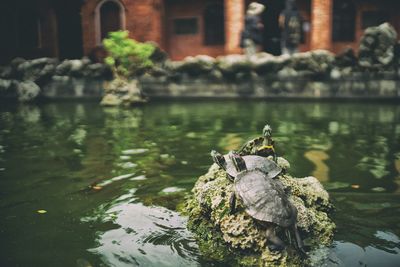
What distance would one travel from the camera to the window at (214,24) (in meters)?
23.4

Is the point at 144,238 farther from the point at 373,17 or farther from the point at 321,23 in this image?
the point at 373,17

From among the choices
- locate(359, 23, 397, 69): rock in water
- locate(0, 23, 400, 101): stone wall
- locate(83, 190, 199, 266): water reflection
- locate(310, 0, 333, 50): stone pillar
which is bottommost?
locate(83, 190, 199, 266): water reflection

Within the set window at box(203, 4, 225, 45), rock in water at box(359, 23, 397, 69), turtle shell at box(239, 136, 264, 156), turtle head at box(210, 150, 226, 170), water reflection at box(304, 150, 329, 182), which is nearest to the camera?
turtle head at box(210, 150, 226, 170)

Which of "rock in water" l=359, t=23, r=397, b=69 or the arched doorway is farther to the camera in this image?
the arched doorway

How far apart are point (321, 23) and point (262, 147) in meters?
16.8

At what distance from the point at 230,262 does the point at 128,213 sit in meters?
1.69

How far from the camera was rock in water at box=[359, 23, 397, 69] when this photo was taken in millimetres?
15742

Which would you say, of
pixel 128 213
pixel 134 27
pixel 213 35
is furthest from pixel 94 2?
pixel 128 213

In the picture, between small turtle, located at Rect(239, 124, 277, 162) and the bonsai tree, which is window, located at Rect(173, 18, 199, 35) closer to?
the bonsai tree

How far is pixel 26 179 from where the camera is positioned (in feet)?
21.4

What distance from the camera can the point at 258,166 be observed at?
4.41 m

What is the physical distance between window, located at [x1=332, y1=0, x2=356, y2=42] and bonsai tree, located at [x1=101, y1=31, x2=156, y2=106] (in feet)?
33.3

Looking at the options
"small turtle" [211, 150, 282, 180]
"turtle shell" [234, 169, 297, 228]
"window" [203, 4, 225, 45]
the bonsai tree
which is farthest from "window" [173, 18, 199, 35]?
"turtle shell" [234, 169, 297, 228]

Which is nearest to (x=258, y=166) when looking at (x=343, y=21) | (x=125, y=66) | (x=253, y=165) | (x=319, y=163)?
(x=253, y=165)
